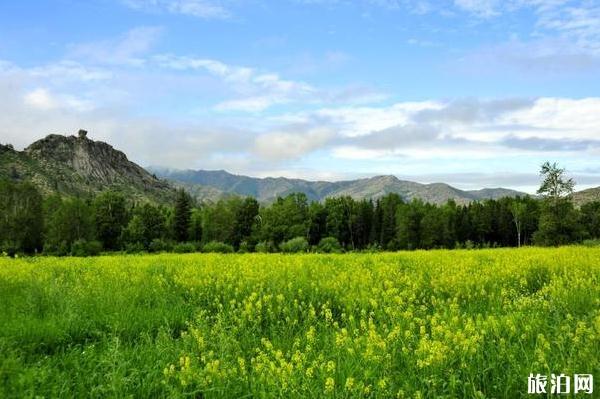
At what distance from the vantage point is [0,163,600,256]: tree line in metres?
86.4

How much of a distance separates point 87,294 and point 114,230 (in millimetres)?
99037

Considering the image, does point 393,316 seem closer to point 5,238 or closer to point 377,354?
point 377,354

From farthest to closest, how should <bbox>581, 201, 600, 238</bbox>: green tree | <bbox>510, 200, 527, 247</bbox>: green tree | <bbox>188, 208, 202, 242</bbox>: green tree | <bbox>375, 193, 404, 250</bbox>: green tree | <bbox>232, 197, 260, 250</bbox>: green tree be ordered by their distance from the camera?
<bbox>581, 201, 600, 238</bbox>: green tree
<bbox>375, 193, 404, 250</bbox>: green tree
<bbox>510, 200, 527, 247</bbox>: green tree
<bbox>188, 208, 202, 242</bbox>: green tree
<bbox>232, 197, 260, 250</bbox>: green tree

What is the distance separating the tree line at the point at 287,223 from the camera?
8638 cm

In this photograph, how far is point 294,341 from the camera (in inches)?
298

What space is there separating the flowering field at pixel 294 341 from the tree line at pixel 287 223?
219ft

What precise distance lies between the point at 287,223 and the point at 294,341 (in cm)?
9776

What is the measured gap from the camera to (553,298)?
8797 mm

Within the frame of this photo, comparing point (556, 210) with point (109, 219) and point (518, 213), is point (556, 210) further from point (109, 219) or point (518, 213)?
point (109, 219)

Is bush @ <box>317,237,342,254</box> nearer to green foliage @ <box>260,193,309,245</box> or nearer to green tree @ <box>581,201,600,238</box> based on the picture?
green foliage @ <box>260,193,309,245</box>

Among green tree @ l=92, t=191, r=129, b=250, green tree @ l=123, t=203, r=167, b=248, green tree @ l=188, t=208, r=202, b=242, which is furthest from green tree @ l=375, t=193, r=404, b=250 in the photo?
green tree @ l=92, t=191, r=129, b=250

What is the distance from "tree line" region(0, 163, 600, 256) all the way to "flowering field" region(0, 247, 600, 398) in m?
66.7

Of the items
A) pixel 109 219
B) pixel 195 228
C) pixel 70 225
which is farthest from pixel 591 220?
pixel 70 225

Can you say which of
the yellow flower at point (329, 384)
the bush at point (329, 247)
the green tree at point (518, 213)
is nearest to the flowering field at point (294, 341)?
the yellow flower at point (329, 384)
